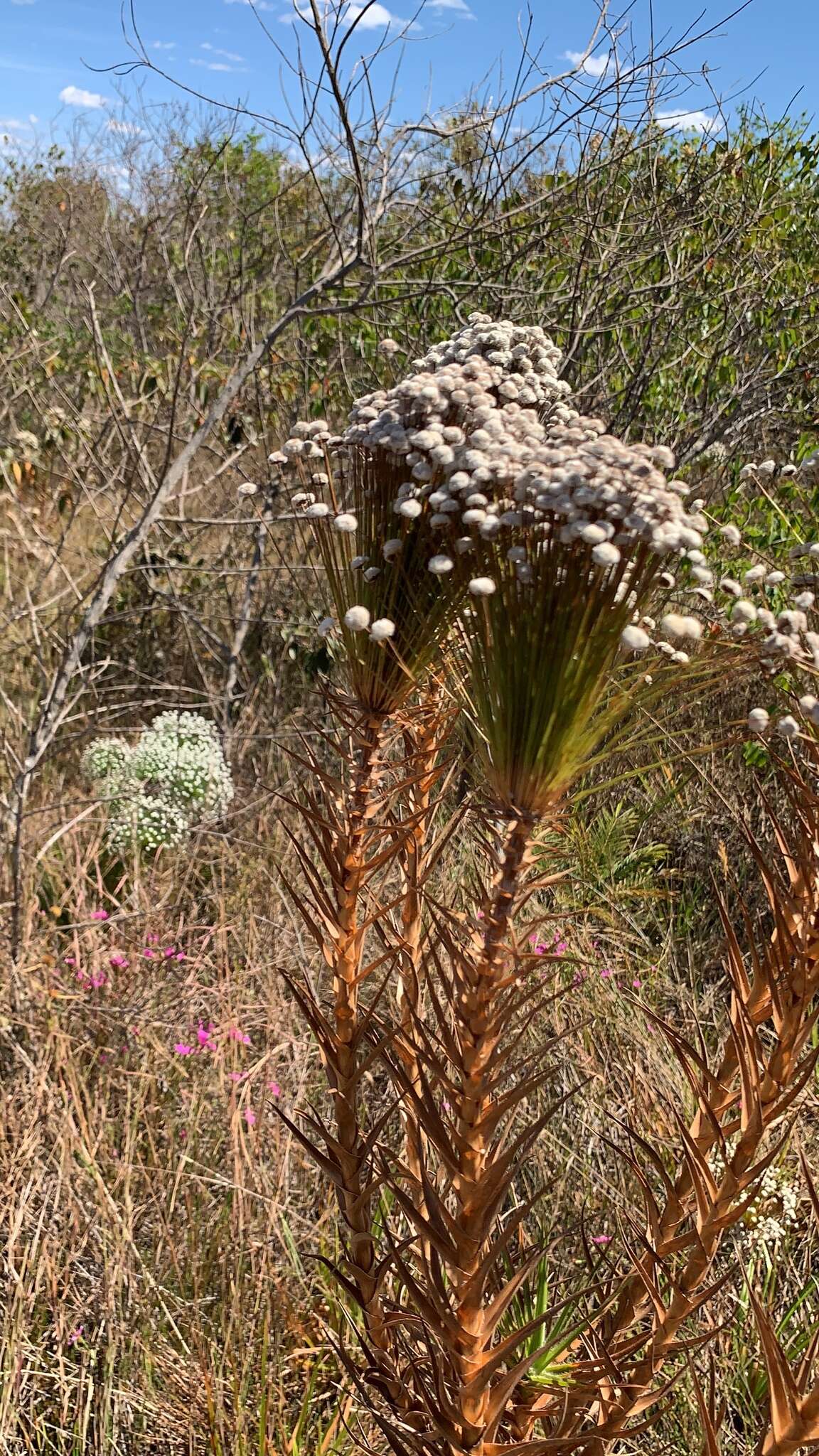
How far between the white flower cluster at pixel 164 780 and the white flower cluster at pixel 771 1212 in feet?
6.96

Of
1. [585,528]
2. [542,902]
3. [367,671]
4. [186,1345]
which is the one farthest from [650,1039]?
[585,528]

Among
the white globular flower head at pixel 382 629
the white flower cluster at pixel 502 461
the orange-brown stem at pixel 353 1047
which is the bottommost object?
the orange-brown stem at pixel 353 1047

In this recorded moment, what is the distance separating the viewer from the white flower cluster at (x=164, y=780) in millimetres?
3635

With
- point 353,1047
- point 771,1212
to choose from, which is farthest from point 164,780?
point 353,1047

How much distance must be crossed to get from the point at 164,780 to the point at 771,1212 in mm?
2487

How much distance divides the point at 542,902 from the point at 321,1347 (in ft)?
5.38

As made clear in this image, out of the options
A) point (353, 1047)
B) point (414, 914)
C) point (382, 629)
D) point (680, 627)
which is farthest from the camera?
point (414, 914)

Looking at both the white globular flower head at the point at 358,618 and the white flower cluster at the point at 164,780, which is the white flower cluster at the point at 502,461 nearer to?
the white globular flower head at the point at 358,618

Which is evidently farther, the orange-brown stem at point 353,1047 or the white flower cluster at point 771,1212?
the white flower cluster at point 771,1212

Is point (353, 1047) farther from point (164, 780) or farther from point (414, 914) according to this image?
point (164, 780)

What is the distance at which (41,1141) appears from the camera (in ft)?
7.80

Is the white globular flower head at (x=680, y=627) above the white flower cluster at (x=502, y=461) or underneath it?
underneath

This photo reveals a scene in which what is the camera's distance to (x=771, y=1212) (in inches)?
82.4

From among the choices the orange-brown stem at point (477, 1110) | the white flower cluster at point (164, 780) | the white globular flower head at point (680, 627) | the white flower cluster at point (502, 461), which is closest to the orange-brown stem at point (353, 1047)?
the orange-brown stem at point (477, 1110)
